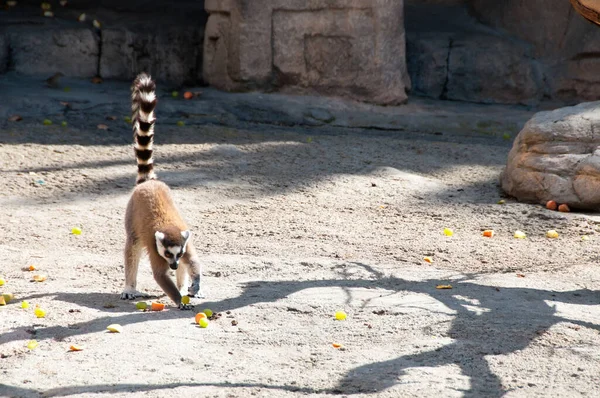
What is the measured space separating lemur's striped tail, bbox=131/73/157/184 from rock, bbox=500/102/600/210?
12.4 ft

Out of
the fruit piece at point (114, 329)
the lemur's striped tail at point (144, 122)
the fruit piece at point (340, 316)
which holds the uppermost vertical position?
the lemur's striped tail at point (144, 122)

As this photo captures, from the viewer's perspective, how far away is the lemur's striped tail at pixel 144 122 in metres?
5.68

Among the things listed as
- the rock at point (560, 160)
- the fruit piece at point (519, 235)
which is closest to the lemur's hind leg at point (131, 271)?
the fruit piece at point (519, 235)

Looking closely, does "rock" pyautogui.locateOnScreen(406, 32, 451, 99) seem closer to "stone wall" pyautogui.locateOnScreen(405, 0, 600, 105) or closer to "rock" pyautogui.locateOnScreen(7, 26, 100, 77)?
"stone wall" pyautogui.locateOnScreen(405, 0, 600, 105)

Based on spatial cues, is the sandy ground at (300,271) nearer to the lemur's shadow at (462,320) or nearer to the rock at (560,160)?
the lemur's shadow at (462,320)

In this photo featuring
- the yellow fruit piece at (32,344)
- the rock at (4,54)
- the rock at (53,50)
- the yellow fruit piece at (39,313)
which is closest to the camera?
the yellow fruit piece at (32,344)

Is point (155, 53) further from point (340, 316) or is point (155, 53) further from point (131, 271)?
point (340, 316)

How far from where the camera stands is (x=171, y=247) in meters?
5.06

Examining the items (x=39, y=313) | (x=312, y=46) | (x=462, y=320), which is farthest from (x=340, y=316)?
(x=312, y=46)

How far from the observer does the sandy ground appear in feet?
13.4

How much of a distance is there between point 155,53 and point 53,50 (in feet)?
4.14

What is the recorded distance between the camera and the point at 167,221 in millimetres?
5367

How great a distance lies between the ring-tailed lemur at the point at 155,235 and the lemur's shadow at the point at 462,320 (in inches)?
7.6

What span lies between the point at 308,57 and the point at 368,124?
45.9 inches
